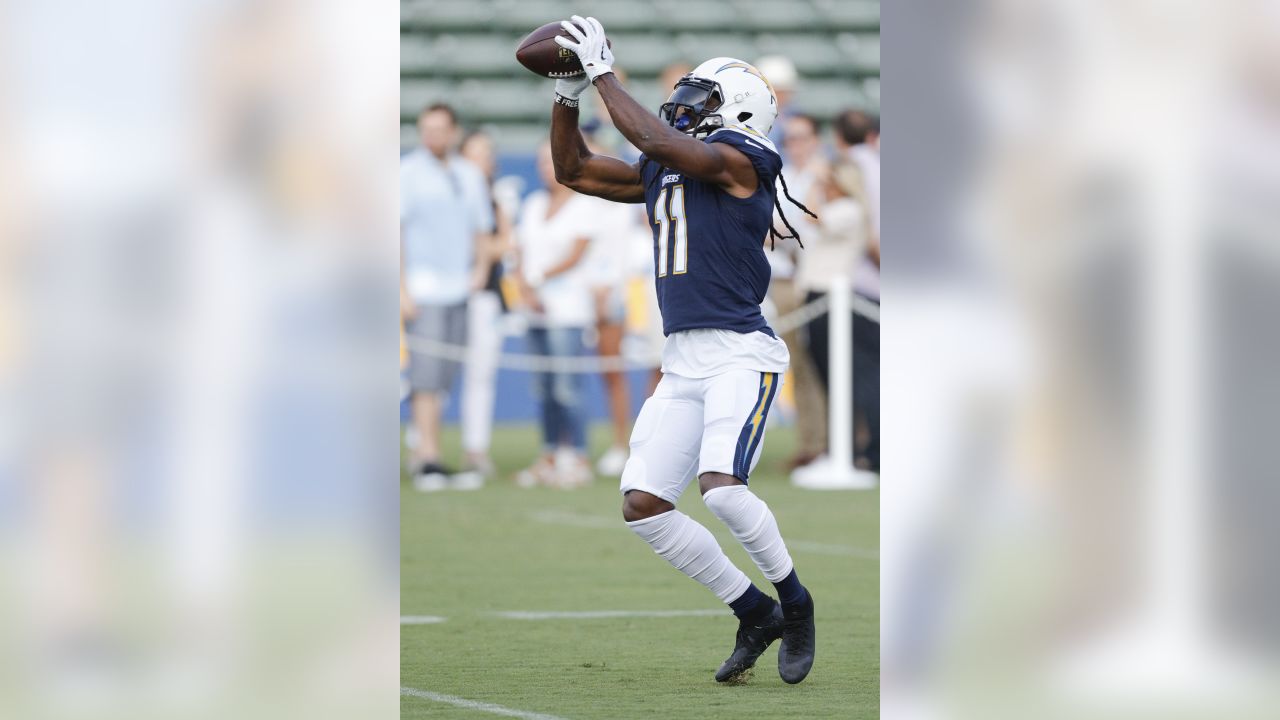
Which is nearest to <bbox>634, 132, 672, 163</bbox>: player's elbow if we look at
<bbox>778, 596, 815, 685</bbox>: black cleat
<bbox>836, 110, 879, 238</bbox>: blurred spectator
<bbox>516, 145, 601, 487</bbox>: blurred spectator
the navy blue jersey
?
the navy blue jersey

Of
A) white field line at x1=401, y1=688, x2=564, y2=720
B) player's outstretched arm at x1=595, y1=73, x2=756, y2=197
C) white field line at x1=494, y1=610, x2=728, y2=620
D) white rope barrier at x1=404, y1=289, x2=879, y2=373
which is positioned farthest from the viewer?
white rope barrier at x1=404, y1=289, x2=879, y2=373

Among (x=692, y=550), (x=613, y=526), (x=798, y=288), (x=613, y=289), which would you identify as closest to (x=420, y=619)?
(x=692, y=550)

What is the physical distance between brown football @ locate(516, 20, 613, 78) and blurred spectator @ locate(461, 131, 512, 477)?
8012 millimetres

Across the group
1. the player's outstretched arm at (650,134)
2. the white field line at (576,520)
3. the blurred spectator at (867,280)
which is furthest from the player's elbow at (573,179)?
the blurred spectator at (867,280)

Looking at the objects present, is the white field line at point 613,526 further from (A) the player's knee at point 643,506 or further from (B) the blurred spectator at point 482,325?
(A) the player's knee at point 643,506

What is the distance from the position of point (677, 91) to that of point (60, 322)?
2.90 metres

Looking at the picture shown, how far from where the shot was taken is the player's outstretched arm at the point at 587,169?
633 centimetres

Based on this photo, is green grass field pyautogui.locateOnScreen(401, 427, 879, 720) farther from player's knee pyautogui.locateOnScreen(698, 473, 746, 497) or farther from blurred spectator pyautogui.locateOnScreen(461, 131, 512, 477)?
blurred spectator pyautogui.locateOnScreen(461, 131, 512, 477)

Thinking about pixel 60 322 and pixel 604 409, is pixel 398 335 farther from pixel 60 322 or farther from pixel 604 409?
pixel 604 409

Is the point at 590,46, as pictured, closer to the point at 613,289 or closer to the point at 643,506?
the point at 643,506

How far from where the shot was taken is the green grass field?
5.64 m

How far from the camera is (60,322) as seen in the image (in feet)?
11.9

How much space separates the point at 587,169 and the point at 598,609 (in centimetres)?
212

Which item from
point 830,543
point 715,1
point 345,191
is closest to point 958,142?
point 345,191
